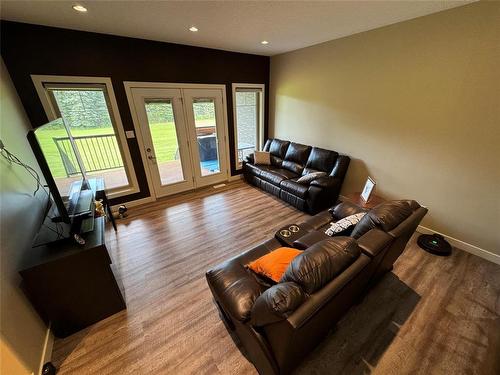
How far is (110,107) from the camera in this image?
3.05 m

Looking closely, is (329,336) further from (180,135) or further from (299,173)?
(180,135)

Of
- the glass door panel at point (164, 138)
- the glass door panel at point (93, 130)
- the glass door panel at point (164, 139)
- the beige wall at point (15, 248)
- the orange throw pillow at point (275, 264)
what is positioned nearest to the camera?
the beige wall at point (15, 248)

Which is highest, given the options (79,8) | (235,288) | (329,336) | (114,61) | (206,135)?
(79,8)

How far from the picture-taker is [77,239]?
1550mm

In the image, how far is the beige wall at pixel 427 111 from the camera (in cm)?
206

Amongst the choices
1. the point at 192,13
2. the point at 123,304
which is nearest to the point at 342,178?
the point at 192,13

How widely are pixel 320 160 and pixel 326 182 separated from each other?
577 millimetres

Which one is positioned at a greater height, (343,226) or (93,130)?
(93,130)

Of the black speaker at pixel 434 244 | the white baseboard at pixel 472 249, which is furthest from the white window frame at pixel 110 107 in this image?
the white baseboard at pixel 472 249

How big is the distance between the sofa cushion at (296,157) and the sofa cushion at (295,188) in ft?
1.64

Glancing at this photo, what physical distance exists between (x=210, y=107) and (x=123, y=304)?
136 inches

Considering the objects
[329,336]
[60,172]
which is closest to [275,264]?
[329,336]

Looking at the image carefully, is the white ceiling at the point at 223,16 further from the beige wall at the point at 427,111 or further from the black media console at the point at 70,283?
the black media console at the point at 70,283

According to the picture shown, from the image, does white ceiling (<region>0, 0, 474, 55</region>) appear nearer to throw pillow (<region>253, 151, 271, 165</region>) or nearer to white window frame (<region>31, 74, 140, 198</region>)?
white window frame (<region>31, 74, 140, 198</region>)
